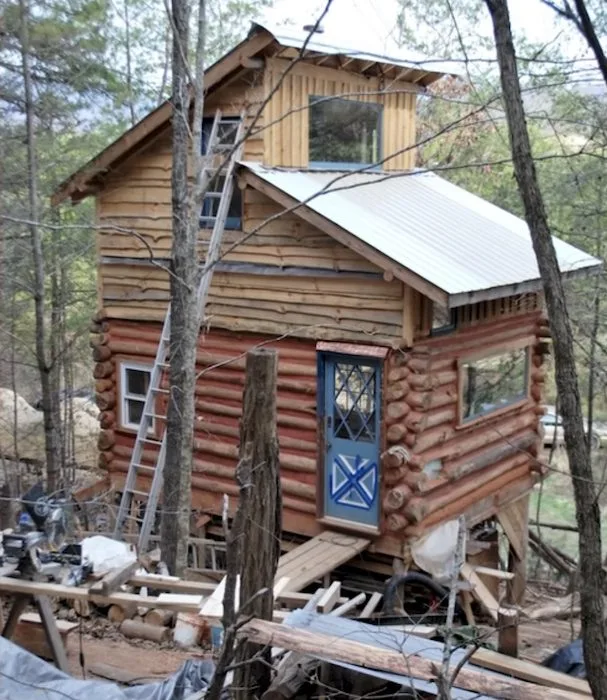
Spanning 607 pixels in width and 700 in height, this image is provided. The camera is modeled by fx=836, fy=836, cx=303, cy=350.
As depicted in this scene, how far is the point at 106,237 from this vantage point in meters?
12.9

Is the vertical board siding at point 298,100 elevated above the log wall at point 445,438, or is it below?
above

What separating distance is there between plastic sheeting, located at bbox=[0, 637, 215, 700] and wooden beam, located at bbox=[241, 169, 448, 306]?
5105 mm

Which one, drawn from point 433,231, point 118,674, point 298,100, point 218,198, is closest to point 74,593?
point 118,674

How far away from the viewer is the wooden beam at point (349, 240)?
9.48 meters

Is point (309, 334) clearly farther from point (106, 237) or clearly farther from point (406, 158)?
point (406, 158)

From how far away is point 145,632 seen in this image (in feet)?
25.2

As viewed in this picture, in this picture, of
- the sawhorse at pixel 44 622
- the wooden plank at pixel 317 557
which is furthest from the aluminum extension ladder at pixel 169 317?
the sawhorse at pixel 44 622

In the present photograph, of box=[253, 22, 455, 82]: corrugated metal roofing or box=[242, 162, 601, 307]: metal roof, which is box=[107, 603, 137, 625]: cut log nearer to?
box=[242, 162, 601, 307]: metal roof

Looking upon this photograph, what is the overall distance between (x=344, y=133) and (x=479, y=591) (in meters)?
7.06

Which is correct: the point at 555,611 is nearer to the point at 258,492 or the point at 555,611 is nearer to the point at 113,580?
the point at 113,580

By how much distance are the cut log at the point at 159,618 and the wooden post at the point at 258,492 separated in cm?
300

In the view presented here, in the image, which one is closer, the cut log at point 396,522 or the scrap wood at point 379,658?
the scrap wood at point 379,658

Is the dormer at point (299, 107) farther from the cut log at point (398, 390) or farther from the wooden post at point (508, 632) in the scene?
the wooden post at point (508, 632)

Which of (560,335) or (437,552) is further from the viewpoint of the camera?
(437,552)
